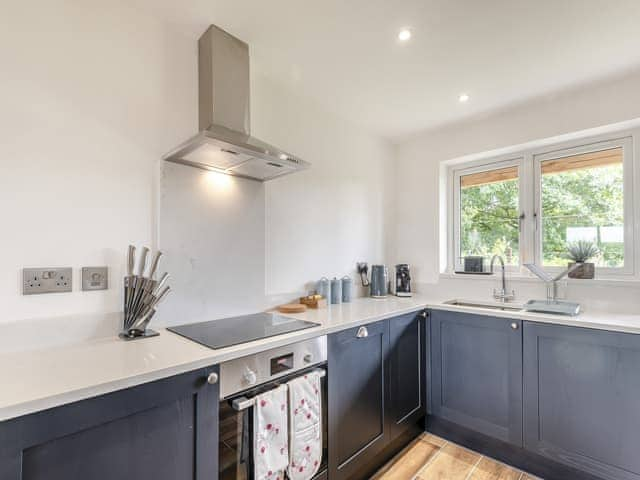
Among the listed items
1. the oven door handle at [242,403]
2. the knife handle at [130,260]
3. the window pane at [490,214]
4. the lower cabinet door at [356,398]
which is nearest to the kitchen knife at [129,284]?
the knife handle at [130,260]

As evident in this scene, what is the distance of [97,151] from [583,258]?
111 inches

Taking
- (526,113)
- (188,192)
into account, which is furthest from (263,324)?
(526,113)

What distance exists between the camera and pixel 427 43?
5.48ft

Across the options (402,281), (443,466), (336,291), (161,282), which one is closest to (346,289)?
(336,291)

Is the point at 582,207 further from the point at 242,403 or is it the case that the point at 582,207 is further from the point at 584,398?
the point at 242,403

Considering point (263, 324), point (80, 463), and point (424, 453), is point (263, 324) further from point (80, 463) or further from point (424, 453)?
point (424, 453)

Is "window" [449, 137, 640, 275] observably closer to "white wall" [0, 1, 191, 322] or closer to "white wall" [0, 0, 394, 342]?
"white wall" [0, 0, 394, 342]

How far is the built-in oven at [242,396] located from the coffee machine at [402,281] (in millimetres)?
1583

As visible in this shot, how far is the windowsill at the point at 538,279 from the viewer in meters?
1.98

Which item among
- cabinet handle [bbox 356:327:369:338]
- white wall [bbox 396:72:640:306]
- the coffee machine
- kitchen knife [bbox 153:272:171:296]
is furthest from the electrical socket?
white wall [bbox 396:72:640:306]

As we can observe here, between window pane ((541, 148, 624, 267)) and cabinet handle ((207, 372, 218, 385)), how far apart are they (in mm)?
2384

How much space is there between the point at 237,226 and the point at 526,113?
7.14 ft

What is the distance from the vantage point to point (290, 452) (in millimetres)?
1322

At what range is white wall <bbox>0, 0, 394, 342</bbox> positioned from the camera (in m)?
1.19
